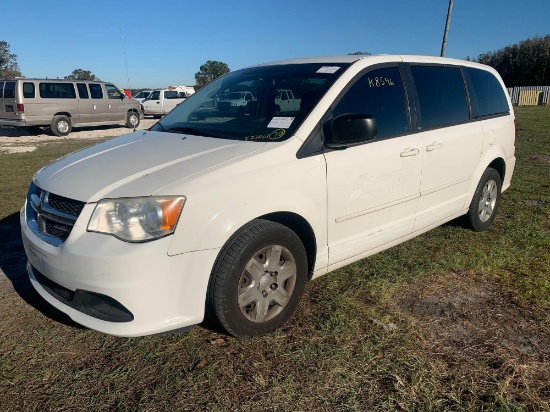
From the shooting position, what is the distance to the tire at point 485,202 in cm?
452

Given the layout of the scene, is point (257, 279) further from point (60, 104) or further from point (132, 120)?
point (132, 120)

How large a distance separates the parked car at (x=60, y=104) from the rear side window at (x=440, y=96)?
14.5m

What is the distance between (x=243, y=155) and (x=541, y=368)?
6.76ft

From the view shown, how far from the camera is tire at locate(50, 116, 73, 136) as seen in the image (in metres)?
15.7

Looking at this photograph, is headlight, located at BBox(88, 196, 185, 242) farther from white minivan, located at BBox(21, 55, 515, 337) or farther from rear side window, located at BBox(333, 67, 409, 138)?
rear side window, located at BBox(333, 67, 409, 138)

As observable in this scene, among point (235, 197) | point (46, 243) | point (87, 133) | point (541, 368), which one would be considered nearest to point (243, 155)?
point (235, 197)

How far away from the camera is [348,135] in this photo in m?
2.91

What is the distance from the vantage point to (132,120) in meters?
18.8

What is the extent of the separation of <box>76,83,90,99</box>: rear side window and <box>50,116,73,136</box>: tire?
104 centimetres

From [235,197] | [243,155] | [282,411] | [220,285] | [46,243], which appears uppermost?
[243,155]

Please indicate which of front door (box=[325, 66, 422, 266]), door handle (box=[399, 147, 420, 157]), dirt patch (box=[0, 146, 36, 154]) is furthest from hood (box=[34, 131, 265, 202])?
dirt patch (box=[0, 146, 36, 154])

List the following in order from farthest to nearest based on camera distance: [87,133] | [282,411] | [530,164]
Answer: [87,133], [530,164], [282,411]

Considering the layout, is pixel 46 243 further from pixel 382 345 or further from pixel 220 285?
pixel 382 345

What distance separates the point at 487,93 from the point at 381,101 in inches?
74.6
